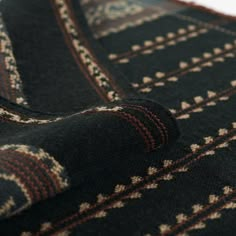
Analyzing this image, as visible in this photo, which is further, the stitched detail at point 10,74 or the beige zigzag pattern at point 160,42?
the beige zigzag pattern at point 160,42

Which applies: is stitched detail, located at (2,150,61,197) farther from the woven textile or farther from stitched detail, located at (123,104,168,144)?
stitched detail, located at (123,104,168,144)

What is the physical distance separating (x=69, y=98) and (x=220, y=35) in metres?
0.71

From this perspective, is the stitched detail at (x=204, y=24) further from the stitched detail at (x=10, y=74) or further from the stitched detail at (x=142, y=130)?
the stitched detail at (x=142, y=130)

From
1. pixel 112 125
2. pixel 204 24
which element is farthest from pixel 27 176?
pixel 204 24

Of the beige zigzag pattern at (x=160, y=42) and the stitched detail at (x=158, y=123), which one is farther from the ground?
the beige zigzag pattern at (x=160, y=42)

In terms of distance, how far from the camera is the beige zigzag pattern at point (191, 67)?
54.5 inches

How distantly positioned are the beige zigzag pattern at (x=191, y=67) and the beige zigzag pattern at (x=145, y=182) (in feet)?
1.03

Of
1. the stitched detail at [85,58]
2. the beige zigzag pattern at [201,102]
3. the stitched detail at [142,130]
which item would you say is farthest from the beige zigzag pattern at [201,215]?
the stitched detail at [85,58]

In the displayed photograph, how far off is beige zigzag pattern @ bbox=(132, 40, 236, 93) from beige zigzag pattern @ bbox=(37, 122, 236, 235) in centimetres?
31

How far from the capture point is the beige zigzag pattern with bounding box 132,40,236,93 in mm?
1385

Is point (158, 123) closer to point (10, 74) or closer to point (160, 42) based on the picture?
point (10, 74)

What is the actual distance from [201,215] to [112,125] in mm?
253

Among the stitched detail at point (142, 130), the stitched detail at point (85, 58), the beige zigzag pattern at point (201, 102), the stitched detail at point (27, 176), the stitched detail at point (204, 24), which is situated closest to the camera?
the stitched detail at point (27, 176)

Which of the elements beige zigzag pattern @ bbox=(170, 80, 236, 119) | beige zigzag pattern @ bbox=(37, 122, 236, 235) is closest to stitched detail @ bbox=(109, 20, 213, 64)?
beige zigzag pattern @ bbox=(170, 80, 236, 119)
